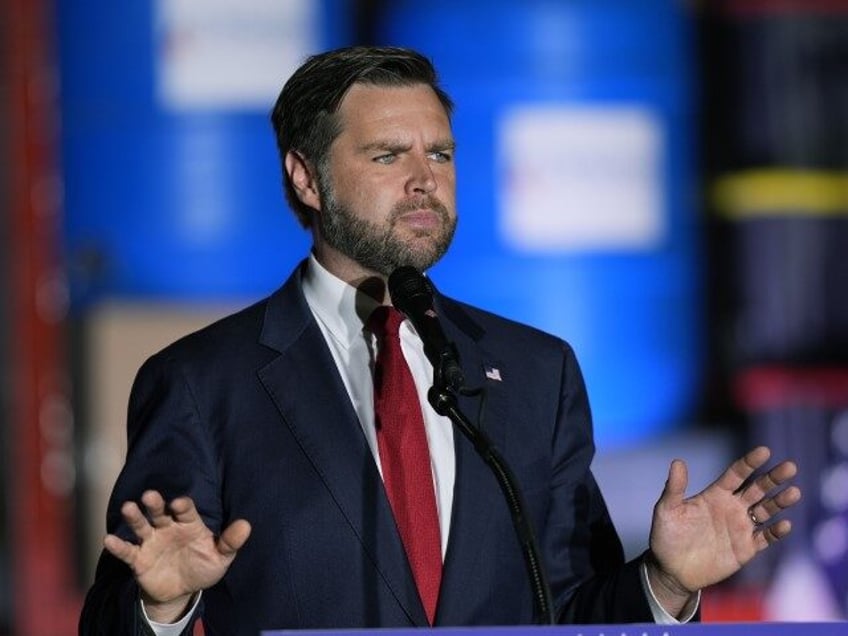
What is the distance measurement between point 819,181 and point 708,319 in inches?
15.8

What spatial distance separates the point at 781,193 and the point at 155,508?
2594mm

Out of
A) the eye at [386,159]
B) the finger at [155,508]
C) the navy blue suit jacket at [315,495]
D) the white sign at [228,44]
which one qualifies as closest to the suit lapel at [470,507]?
the navy blue suit jacket at [315,495]

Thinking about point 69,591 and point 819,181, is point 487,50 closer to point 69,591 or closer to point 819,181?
point 819,181

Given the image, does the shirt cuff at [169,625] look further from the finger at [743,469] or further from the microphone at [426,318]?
the finger at [743,469]

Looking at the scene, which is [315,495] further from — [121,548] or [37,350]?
[37,350]


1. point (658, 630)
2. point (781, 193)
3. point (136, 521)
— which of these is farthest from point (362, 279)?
point (781, 193)

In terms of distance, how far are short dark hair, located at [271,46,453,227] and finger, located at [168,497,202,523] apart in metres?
0.55

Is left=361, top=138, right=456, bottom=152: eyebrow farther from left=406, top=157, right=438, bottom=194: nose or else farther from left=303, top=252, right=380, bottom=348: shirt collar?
left=303, top=252, right=380, bottom=348: shirt collar

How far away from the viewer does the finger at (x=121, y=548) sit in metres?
1.60

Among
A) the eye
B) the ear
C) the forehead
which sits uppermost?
the forehead

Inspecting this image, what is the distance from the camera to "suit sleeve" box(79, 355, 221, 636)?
1.81 metres

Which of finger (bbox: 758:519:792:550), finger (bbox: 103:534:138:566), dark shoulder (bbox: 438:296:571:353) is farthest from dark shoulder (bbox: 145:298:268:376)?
finger (bbox: 758:519:792:550)

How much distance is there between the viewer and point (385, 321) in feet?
6.35

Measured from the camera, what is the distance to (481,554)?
6.04ft
